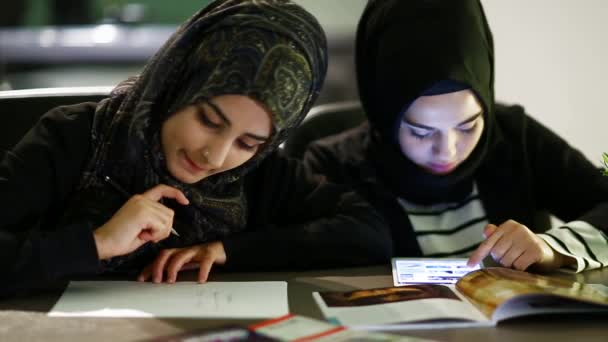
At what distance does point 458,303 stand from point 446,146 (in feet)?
1.66

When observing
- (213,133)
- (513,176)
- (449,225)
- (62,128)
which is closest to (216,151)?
(213,133)

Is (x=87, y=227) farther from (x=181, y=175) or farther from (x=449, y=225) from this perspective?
(x=449, y=225)

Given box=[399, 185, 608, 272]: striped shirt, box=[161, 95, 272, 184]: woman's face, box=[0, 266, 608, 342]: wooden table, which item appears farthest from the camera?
box=[399, 185, 608, 272]: striped shirt

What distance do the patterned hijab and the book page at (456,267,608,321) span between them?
41 centimetres

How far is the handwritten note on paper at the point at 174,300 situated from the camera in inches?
43.7

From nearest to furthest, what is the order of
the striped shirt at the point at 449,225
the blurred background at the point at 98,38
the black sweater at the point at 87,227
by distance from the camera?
1. the black sweater at the point at 87,227
2. the striped shirt at the point at 449,225
3. the blurred background at the point at 98,38

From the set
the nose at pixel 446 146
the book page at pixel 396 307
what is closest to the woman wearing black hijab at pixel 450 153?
the nose at pixel 446 146

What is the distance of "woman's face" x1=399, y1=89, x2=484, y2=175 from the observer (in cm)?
159

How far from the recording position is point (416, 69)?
1.61m

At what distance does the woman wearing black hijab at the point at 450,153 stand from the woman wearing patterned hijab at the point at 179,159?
0.97ft

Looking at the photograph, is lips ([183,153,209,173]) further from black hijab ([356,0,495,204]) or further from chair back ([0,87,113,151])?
black hijab ([356,0,495,204])

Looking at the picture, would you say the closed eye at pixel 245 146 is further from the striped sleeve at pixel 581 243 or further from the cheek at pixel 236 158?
the striped sleeve at pixel 581 243

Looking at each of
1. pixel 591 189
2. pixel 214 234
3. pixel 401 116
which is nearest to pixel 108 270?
pixel 214 234

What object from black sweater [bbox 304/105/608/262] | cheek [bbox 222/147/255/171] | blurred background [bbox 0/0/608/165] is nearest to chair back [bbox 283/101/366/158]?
black sweater [bbox 304/105/608/262]
